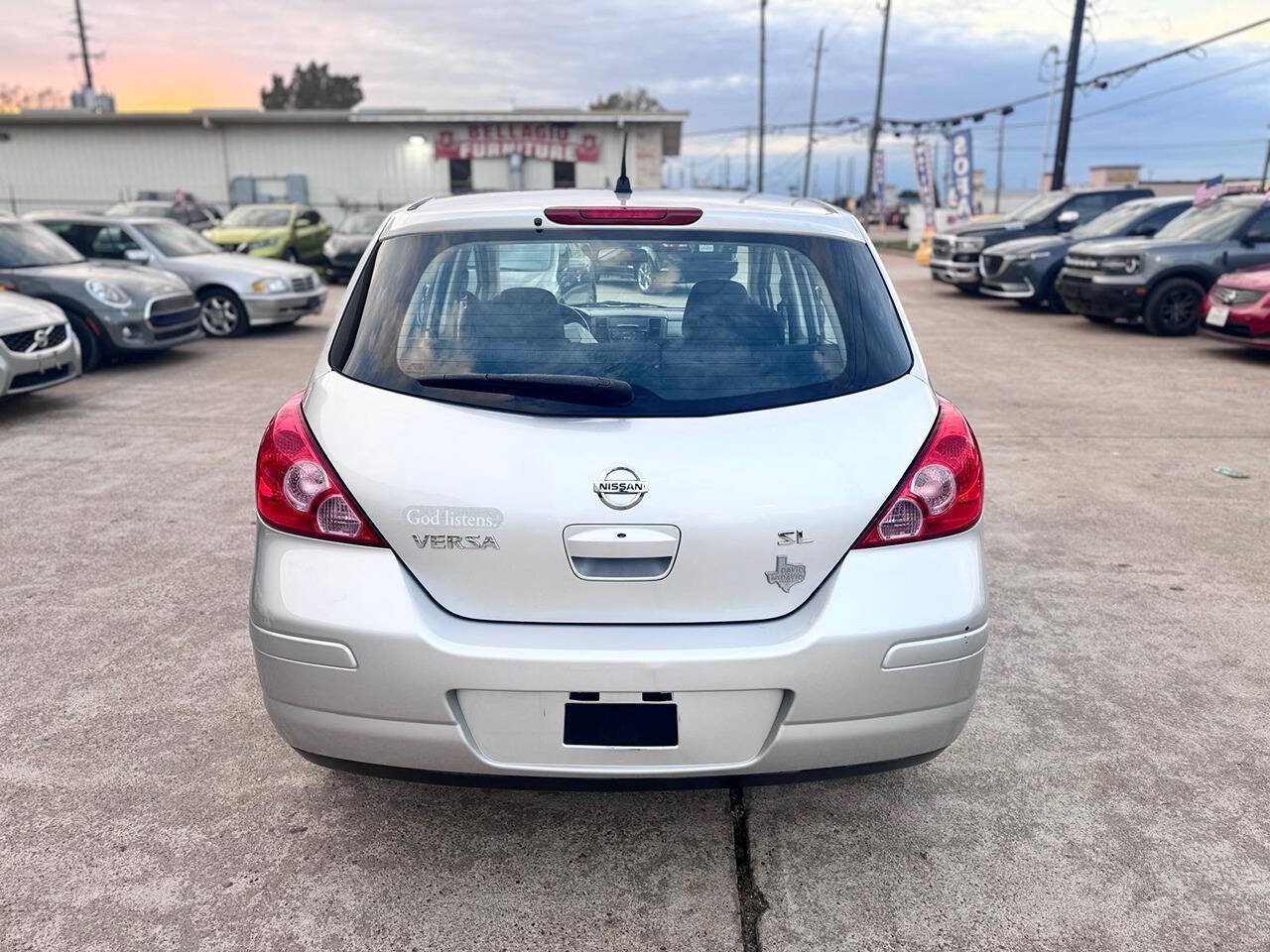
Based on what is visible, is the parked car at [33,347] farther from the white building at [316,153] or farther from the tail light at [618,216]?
the white building at [316,153]

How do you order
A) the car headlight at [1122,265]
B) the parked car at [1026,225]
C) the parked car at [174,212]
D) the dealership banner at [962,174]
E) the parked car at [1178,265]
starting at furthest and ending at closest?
the dealership banner at [962,174] → the parked car at [174,212] → the parked car at [1026,225] → the car headlight at [1122,265] → the parked car at [1178,265]

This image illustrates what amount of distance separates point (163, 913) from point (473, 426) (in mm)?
1403

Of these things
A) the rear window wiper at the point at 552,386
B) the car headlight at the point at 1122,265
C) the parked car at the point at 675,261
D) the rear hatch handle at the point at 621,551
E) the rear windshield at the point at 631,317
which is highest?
the parked car at the point at 675,261

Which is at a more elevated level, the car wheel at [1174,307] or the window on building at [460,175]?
the window on building at [460,175]

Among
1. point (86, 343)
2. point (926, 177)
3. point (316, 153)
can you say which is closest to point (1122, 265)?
point (86, 343)

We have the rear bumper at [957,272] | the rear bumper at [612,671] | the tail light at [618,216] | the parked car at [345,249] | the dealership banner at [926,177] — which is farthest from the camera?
the dealership banner at [926,177]

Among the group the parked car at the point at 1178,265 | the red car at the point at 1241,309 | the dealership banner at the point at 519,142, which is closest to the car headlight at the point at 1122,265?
the parked car at the point at 1178,265

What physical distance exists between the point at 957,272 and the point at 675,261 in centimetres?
1680

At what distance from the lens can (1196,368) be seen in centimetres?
1057

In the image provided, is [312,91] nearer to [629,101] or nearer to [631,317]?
[629,101]

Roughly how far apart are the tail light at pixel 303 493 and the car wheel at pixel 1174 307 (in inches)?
500

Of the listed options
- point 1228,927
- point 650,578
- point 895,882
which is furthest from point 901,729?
point 1228,927

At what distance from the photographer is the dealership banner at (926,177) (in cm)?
3119

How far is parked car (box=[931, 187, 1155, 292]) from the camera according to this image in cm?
1739
